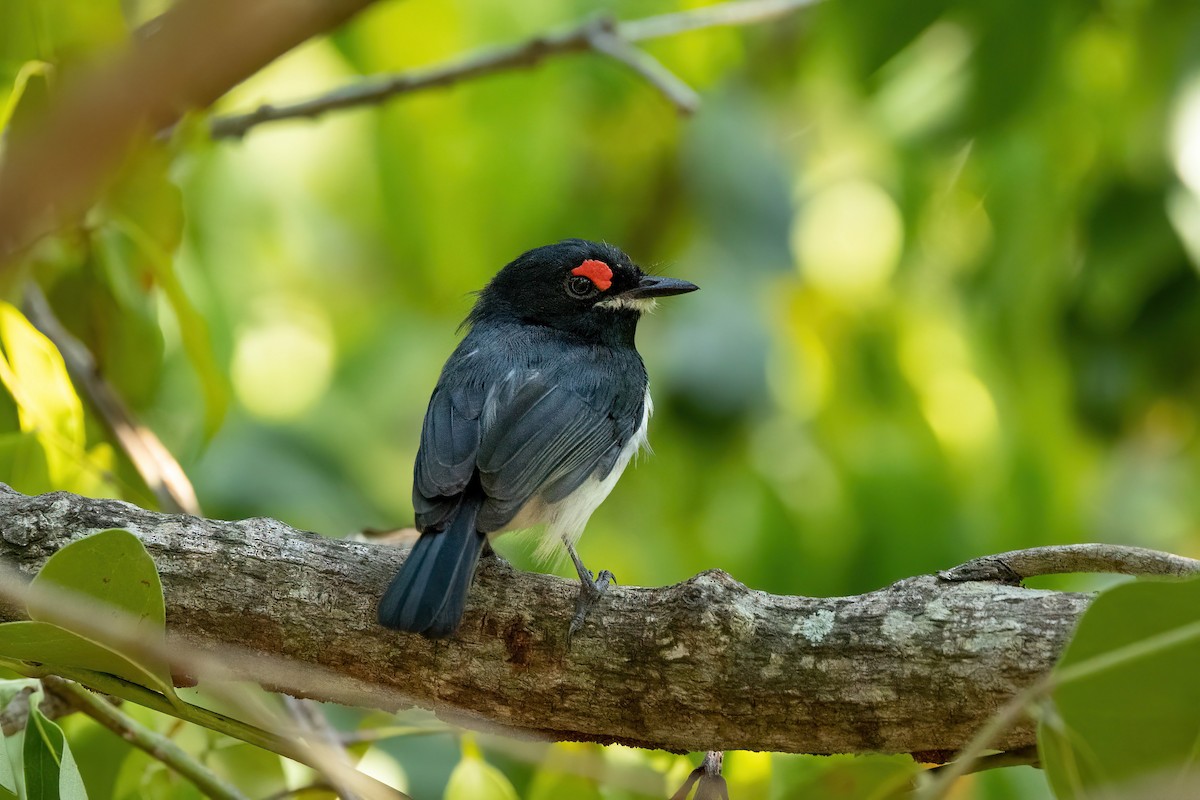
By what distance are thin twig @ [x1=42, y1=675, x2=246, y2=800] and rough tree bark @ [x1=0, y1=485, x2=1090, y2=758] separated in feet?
0.72

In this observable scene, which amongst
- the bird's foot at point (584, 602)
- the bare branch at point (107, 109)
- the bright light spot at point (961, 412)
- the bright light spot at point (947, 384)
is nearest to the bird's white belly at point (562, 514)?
the bird's foot at point (584, 602)

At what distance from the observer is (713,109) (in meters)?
5.43

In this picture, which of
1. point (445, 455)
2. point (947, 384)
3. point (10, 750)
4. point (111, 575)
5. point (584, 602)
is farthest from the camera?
point (947, 384)

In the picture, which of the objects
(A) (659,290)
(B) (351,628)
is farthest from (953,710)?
(A) (659,290)

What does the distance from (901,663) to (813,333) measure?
3.76 metres

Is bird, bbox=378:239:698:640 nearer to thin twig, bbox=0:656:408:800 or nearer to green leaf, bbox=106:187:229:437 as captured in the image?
thin twig, bbox=0:656:408:800

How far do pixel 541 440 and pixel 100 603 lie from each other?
1.73m

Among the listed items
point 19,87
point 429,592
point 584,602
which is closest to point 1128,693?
point 584,602

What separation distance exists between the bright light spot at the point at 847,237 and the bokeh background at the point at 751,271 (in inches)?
0.8

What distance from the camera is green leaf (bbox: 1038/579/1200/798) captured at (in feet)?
5.27

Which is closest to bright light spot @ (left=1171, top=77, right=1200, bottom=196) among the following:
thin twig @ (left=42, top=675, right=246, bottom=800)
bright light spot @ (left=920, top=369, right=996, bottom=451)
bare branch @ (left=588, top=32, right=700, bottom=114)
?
bright light spot @ (left=920, top=369, right=996, bottom=451)

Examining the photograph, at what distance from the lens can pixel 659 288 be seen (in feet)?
14.7

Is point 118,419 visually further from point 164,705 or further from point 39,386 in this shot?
point 164,705

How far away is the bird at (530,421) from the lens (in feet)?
9.09
